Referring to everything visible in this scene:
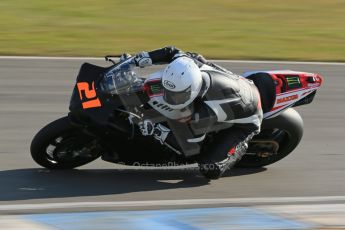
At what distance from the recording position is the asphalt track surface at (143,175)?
698 centimetres

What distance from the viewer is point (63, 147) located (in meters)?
7.15

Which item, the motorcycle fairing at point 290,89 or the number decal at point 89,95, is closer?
the number decal at point 89,95

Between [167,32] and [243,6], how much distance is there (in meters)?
3.87

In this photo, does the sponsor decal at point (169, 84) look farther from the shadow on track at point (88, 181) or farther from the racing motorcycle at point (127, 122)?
the shadow on track at point (88, 181)

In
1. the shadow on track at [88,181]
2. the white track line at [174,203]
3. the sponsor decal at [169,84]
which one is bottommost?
the white track line at [174,203]

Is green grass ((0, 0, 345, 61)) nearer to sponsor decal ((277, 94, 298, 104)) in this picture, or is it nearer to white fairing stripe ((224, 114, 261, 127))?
sponsor decal ((277, 94, 298, 104))

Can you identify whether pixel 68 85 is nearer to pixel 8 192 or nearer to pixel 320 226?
pixel 8 192

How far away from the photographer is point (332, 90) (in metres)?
11.8

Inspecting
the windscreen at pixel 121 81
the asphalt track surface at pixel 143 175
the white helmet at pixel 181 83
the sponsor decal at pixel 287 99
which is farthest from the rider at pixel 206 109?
the asphalt track surface at pixel 143 175

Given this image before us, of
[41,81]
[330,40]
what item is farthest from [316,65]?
[41,81]

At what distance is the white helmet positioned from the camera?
21.7ft

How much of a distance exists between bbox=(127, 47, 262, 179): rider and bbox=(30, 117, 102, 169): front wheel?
621 millimetres

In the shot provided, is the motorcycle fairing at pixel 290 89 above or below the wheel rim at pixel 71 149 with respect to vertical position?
above

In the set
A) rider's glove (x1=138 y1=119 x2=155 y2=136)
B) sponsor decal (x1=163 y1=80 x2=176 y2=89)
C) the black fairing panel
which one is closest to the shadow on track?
rider's glove (x1=138 y1=119 x2=155 y2=136)
